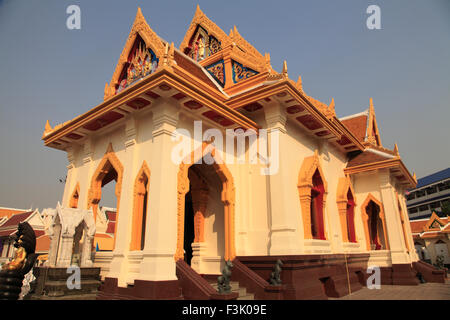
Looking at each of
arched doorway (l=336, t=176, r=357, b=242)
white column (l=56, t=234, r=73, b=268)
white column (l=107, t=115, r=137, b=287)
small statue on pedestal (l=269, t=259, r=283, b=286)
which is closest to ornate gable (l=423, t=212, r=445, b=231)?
arched doorway (l=336, t=176, r=357, b=242)

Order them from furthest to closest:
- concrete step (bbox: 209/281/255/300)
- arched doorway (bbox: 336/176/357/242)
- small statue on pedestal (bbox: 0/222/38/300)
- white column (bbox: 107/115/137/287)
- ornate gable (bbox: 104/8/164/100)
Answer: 1. arched doorway (bbox: 336/176/357/242)
2. ornate gable (bbox: 104/8/164/100)
3. white column (bbox: 107/115/137/287)
4. concrete step (bbox: 209/281/255/300)
5. small statue on pedestal (bbox: 0/222/38/300)

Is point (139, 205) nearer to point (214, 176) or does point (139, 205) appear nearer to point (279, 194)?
point (214, 176)

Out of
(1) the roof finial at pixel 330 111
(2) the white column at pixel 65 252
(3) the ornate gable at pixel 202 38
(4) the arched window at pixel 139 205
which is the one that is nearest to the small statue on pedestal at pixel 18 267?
(2) the white column at pixel 65 252

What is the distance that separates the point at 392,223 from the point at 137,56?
10.2 m

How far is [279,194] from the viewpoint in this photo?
7.24m

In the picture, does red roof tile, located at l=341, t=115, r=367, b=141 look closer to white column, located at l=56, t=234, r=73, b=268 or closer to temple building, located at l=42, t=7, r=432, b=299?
temple building, located at l=42, t=7, r=432, b=299

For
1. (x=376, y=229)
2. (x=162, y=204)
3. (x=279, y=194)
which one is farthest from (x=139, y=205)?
(x=376, y=229)

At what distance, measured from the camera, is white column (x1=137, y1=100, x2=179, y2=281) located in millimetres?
5602

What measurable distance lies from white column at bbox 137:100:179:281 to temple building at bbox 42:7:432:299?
0.02 meters

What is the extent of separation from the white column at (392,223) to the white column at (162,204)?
8.63 meters

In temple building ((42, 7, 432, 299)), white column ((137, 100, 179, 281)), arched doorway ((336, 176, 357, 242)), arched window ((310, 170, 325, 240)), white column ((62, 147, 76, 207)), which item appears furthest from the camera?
arched doorway ((336, 176, 357, 242))

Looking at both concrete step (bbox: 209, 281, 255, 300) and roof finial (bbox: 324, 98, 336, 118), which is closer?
concrete step (bbox: 209, 281, 255, 300)
